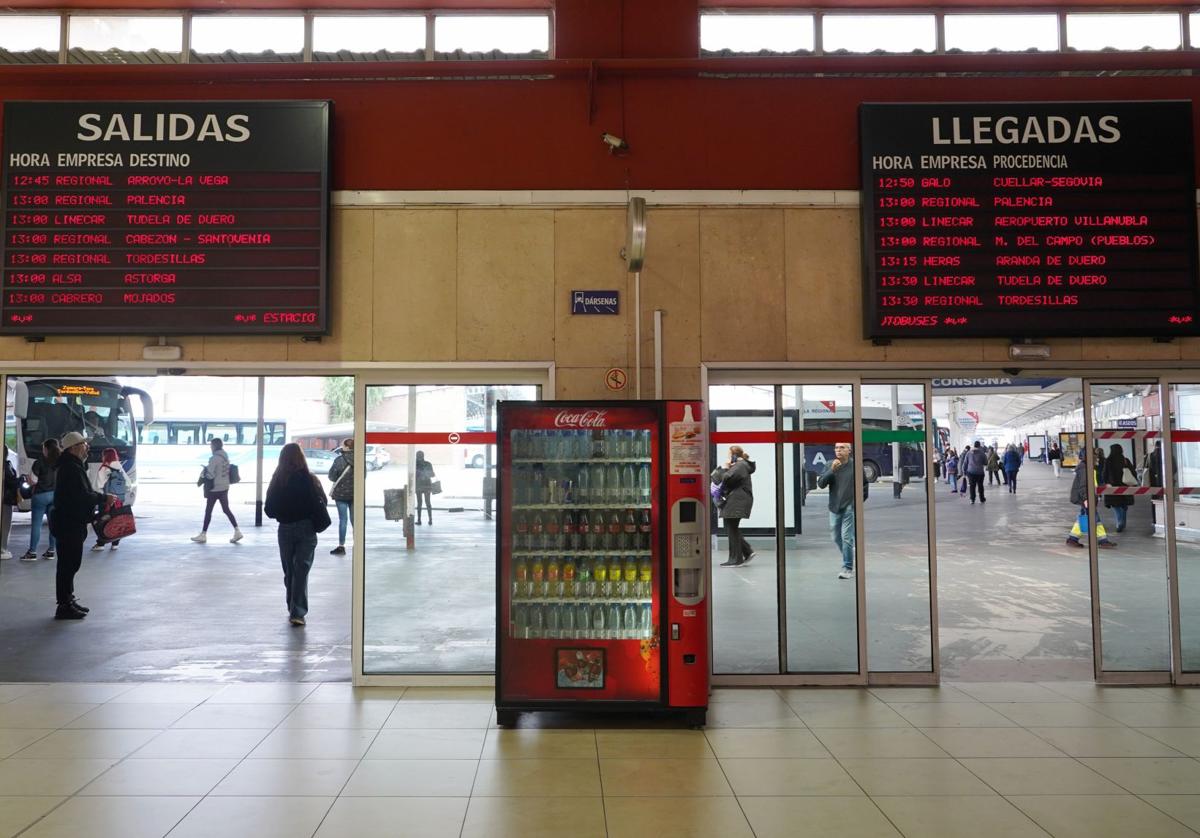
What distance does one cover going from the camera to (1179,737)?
14.7 feet

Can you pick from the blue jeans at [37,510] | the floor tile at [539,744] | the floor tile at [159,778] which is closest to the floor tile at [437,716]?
the floor tile at [539,744]

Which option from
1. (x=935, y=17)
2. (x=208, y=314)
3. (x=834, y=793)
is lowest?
(x=834, y=793)

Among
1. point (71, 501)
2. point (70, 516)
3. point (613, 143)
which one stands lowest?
point (70, 516)

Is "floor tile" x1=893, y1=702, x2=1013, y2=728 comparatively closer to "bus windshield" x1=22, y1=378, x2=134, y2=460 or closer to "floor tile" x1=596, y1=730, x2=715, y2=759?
"floor tile" x1=596, y1=730, x2=715, y2=759

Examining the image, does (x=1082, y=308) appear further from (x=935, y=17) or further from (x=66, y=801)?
(x=66, y=801)

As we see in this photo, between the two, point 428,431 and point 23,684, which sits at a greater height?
point 428,431

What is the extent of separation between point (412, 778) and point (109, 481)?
38.5ft

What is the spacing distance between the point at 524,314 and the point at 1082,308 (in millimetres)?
3803

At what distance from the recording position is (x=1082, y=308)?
543cm

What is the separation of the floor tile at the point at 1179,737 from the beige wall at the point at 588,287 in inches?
95.3

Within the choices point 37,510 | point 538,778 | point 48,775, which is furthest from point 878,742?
point 37,510

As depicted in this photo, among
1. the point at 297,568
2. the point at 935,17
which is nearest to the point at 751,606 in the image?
the point at 297,568

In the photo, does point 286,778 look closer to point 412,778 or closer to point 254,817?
point 254,817

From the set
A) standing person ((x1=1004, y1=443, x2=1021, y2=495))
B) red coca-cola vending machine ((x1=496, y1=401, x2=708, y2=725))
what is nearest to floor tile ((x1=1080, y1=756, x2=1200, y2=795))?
red coca-cola vending machine ((x1=496, y1=401, x2=708, y2=725))
